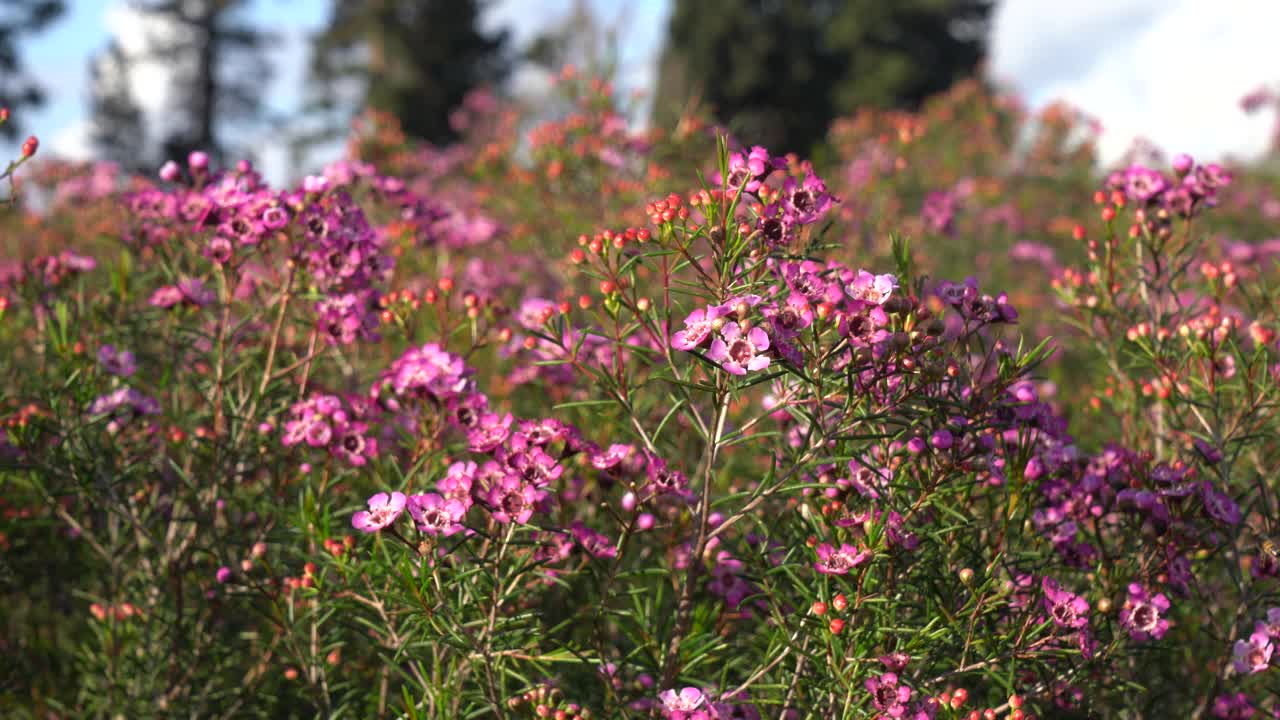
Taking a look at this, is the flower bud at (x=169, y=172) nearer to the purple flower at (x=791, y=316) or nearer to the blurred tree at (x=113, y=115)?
the purple flower at (x=791, y=316)

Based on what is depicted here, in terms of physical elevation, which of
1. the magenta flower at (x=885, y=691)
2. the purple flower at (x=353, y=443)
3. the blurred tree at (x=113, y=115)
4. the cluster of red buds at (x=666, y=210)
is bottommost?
the blurred tree at (x=113, y=115)

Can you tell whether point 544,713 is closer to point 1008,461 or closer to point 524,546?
point 524,546

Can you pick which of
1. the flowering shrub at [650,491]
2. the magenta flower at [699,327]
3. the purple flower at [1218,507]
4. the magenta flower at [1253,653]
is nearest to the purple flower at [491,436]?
the flowering shrub at [650,491]

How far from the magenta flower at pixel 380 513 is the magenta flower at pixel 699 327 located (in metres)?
0.77

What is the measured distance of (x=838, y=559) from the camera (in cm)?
Result: 226

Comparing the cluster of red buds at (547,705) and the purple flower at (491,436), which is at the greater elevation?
the purple flower at (491,436)

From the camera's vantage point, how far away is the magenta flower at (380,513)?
2.16 m

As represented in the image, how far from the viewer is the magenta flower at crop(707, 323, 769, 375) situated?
197cm

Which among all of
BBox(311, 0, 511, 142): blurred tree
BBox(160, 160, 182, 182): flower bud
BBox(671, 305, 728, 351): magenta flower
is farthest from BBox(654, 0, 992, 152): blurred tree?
BBox(671, 305, 728, 351): magenta flower

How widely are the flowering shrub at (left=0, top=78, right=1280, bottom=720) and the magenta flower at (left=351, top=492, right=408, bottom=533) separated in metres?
0.02

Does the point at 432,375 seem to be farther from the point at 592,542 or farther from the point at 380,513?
the point at 592,542

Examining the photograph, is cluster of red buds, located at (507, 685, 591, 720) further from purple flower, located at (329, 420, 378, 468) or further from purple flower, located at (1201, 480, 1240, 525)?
purple flower, located at (1201, 480, 1240, 525)

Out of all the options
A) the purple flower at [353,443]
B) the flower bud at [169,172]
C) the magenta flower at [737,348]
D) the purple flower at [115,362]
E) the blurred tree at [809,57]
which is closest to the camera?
the magenta flower at [737,348]

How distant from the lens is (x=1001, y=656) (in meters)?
2.19
